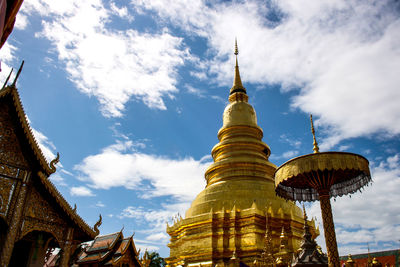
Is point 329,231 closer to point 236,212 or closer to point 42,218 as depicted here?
point 42,218

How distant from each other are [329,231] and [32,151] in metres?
8.02

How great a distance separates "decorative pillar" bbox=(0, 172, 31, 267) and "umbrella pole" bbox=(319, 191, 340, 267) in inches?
300

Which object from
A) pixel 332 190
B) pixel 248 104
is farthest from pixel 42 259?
A: pixel 248 104

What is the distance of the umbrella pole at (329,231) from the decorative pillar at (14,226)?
7627 mm

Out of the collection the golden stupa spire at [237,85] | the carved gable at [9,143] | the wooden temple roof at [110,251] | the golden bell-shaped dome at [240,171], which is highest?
the golden stupa spire at [237,85]

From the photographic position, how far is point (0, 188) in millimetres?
7789

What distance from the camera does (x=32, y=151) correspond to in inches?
335

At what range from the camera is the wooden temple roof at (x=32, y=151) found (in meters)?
8.35

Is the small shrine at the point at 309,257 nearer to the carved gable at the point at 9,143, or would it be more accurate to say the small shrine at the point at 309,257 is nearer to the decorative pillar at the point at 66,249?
the decorative pillar at the point at 66,249

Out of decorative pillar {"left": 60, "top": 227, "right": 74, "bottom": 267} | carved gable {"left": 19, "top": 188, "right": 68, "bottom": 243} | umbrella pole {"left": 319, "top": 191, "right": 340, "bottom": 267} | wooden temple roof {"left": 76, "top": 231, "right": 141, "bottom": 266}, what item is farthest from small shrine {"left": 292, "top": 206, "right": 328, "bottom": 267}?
wooden temple roof {"left": 76, "top": 231, "right": 141, "bottom": 266}

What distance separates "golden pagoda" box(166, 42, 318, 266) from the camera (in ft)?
53.6

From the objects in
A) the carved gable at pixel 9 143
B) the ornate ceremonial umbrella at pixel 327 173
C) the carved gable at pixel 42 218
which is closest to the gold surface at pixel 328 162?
the ornate ceremonial umbrella at pixel 327 173

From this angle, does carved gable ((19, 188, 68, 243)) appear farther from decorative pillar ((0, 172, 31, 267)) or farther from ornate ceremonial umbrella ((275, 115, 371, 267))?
ornate ceremonial umbrella ((275, 115, 371, 267))

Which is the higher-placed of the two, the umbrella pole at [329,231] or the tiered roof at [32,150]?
the tiered roof at [32,150]
